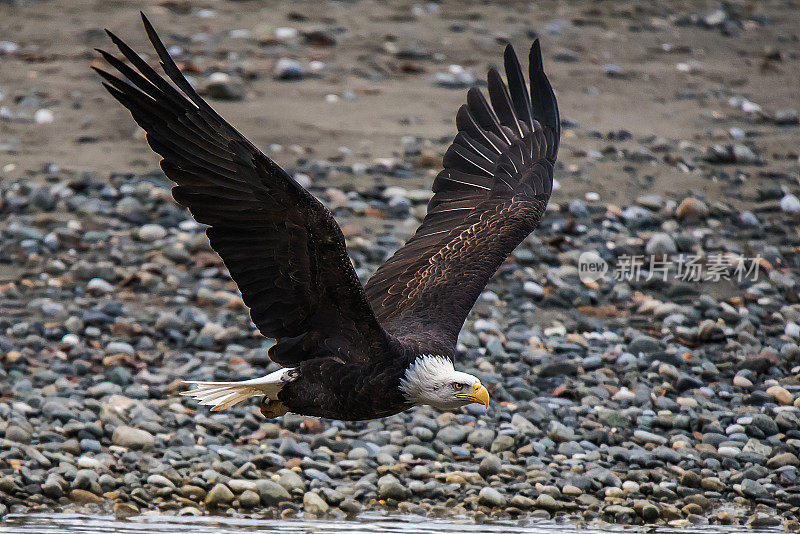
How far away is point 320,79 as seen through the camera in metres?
12.2

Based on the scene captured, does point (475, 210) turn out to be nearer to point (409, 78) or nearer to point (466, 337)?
point (466, 337)

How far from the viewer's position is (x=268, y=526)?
6.20m

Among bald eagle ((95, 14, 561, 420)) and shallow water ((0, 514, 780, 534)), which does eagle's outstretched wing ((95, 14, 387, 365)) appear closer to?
bald eagle ((95, 14, 561, 420))

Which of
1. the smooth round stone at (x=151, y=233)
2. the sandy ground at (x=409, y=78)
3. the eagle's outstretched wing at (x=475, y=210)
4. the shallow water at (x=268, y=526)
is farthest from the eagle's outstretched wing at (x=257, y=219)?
the sandy ground at (x=409, y=78)

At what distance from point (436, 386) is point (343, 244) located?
94 cm

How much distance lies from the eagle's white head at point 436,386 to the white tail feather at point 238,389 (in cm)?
59

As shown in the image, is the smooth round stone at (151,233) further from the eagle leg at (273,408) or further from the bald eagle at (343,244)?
the eagle leg at (273,408)

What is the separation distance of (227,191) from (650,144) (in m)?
7.05

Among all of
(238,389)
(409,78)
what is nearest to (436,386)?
(238,389)

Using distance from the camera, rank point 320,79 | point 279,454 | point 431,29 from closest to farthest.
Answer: point 279,454, point 320,79, point 431,29

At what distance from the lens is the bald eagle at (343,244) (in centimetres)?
498

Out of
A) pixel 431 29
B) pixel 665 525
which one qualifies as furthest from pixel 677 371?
pixel 431 29

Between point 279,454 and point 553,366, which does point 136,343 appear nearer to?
point 279,454

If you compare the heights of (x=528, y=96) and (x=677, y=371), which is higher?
(x=528, y=96)
